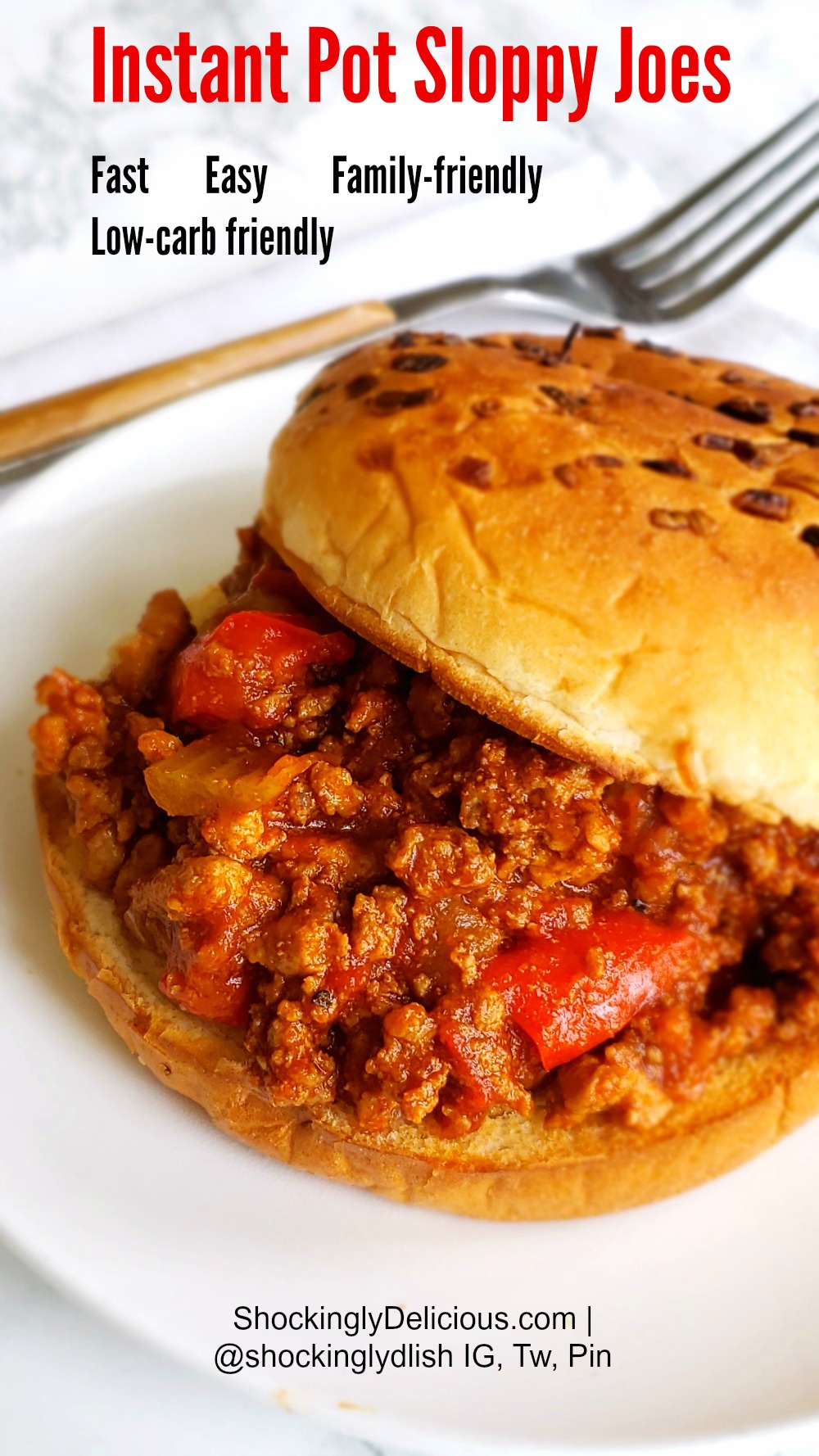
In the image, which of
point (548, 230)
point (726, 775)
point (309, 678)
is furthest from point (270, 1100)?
point (548, 230)

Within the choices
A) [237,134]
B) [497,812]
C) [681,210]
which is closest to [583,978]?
[497,812]

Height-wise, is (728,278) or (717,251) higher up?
(717,251)

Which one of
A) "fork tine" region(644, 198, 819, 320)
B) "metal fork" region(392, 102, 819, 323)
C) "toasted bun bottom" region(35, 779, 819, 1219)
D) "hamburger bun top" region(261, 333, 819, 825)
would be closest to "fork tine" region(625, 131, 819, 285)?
"metal fork" region(392, 102, 819, 323)

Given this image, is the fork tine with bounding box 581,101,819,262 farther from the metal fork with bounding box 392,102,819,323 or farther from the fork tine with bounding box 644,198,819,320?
the fork tine with bounding box 644,198,819,320

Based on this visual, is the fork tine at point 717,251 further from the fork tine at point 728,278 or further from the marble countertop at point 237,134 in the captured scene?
the marble countertop at point 237,134

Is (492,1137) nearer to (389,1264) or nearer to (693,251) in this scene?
(389,1264)

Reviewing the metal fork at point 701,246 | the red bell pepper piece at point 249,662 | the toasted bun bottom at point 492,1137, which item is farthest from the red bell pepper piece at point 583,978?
the metal fork at point 701,246

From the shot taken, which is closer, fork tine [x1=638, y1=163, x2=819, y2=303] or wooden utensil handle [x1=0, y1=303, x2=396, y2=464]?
wooden utensil handle [x1=0, y1=303, x2=396, y2=464]
